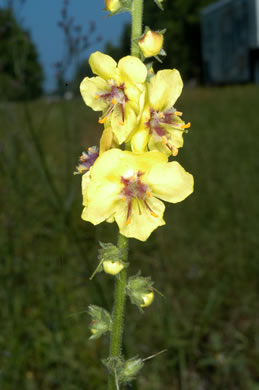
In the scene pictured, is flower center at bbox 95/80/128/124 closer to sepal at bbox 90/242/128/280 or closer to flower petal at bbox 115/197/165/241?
flower petal at bbox 115/197/165/241

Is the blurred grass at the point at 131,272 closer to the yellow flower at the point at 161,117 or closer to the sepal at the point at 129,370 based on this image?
the sepal at the point at 129,370

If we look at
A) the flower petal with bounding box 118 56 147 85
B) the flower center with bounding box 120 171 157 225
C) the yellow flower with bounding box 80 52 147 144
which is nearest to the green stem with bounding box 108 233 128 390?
the flower center with bounding box 120 171 157 225

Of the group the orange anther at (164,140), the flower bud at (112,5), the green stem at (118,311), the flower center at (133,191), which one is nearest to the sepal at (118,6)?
the flower bud at (112,5)

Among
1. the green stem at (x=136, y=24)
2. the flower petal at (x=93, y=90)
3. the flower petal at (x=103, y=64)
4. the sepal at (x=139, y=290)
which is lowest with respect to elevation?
the sepal at (x=139, y=290)

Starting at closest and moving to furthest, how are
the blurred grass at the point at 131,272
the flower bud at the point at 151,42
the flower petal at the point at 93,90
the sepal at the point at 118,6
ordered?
the flower bud at the point at 151,42
the sepal at the point at 118,6
the flower petal at the point at 93,90
the blurred grass at the point at 131,272

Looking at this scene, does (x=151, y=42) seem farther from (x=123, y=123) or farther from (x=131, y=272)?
(x=131, y=272)

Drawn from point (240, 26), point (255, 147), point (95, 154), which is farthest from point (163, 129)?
point (240, 26)
